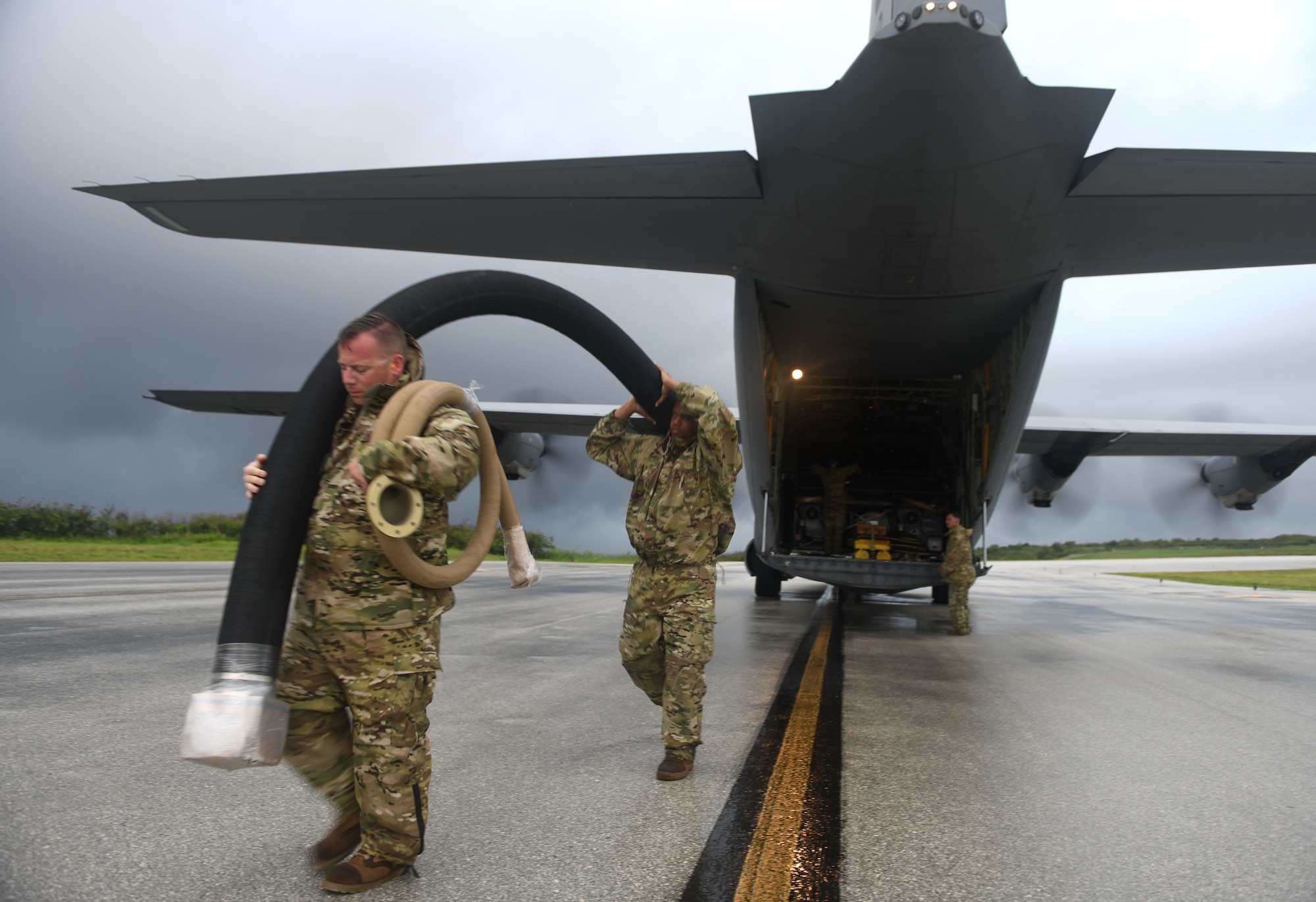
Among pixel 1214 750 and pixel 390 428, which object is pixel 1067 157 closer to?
pixel 1214 750

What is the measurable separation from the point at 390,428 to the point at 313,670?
2.50 feet

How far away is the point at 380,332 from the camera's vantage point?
2.41 m

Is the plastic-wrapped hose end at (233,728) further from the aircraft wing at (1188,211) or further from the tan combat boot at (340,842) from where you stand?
the aircraft wing at (1188,211)

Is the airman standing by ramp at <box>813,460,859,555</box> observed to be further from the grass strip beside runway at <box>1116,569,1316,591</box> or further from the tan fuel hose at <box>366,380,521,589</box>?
the grass strip beside runway at <box>1116,569,1316,591</box>

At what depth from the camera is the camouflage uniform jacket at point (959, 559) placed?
9.12 metres

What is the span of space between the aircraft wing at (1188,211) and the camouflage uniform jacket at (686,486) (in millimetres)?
4062

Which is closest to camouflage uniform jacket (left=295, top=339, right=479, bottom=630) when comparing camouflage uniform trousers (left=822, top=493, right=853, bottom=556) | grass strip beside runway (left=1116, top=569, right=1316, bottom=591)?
camouflage uniform trousers (left=822, top=493, right=853, bottom=556)

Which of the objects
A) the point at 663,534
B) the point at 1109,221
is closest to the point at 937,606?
the point at 1109,221

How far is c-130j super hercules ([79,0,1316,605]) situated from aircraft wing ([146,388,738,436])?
6.02 m

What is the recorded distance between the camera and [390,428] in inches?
92.0

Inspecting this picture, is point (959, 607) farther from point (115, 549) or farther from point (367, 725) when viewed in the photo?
point (115, 549)

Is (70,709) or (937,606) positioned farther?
(937,606)

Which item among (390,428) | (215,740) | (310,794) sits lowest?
(310,794)

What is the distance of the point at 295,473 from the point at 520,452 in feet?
44.0
